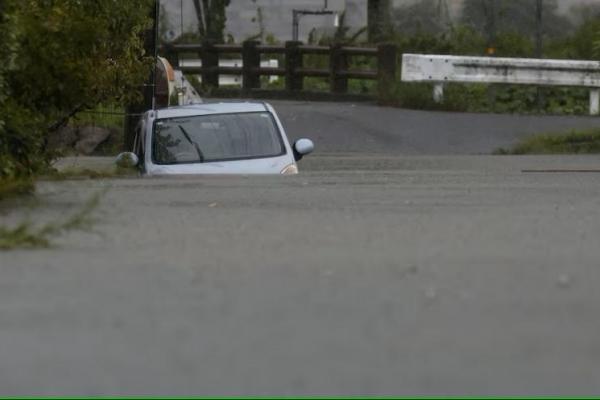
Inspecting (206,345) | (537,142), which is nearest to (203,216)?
(206,345)

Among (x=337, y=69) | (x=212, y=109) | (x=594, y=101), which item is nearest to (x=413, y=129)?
(x=594, y=101)

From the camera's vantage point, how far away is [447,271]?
836cm

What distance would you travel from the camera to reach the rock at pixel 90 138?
24781mm

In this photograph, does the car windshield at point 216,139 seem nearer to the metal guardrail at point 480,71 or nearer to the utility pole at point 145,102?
the utility pole at point 145,102

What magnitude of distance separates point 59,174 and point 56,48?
8.51 ft

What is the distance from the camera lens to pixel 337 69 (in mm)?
33062

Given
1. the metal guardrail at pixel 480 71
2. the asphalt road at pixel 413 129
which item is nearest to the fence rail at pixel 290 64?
the metal guardrail at pixel 480 71

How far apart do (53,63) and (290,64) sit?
792 inches

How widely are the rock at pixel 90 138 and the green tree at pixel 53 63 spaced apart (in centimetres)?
709

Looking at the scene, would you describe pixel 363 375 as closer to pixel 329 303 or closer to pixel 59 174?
pixel 329 303

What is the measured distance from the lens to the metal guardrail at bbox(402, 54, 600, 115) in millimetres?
29094

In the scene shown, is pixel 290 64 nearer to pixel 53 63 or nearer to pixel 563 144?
pixel 563 144

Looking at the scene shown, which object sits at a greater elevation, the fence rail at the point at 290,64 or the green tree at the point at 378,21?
the green tree at the point at 378,21

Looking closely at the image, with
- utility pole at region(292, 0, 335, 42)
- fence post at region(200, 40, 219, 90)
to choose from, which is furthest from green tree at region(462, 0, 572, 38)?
fence post at region(200, 40, 219, 90)
